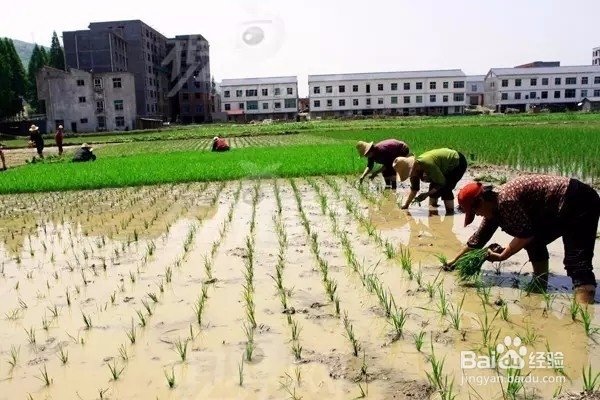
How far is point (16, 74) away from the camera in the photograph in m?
43.3

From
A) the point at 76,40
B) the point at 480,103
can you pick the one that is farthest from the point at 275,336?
the point at 480,103

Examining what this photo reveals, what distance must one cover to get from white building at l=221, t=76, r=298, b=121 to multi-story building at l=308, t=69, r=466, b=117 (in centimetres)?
258

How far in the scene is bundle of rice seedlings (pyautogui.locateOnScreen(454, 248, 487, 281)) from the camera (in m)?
3.59

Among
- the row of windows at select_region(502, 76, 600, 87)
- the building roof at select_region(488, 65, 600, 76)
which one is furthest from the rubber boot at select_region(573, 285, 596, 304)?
the building roof at select_region(488, 65, 600, 76)

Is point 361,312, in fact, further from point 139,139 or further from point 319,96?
point 319,96

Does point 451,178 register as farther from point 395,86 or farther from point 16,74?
point 395,86

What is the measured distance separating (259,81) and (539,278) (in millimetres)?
54545

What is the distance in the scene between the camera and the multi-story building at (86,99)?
3947 centimetres

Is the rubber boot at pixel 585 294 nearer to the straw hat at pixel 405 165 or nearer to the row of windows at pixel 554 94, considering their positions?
the straw hat at pixel 405 165

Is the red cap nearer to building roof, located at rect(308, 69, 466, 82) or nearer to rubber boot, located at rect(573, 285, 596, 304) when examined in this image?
rubber boot, located at rect(573, 285, 596, 304)

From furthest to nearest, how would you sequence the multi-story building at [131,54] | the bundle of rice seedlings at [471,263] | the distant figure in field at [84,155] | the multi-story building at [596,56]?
the multi-story building at [596,56]
the multi-story building at [131,54]
the distant figure in field at [84,155]
the bundle of rice seedlings at [471,263]

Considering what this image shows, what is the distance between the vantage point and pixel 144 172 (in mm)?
11555

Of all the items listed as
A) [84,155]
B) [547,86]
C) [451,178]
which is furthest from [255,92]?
[451,178]

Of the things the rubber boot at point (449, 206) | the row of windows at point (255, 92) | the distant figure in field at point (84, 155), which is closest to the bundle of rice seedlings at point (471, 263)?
the rubber boot at point (449, 206)
